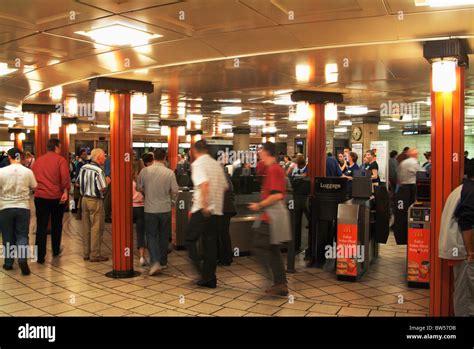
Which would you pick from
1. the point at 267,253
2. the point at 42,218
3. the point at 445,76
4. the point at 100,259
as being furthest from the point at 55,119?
the point at 445,76

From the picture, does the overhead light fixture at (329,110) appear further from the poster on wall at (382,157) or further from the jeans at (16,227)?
the jeans at (16,227)

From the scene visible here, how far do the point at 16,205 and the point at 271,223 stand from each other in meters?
3.72

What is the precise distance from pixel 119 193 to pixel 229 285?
6.76 ft

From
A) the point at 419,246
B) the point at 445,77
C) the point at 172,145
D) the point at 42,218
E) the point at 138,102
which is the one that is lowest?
the point at 419,246

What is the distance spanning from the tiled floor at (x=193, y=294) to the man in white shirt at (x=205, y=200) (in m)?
0.66

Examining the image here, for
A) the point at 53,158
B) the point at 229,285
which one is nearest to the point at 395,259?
the point at 229,285

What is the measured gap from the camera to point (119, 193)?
6.57 m

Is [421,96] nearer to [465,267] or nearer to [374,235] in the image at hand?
[374,235]

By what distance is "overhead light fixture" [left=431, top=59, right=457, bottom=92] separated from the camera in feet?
15.1

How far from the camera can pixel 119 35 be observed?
4832 millimetres

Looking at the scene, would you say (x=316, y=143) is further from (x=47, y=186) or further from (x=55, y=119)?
(x=55, y=119)

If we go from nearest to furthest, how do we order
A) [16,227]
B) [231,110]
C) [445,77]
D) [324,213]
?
[445,77]
[16,227]
[324,213]
[231,110]

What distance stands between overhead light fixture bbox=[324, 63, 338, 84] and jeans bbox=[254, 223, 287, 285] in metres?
2.63

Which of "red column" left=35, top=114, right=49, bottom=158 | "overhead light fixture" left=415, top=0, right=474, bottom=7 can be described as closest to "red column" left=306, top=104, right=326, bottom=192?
"overhead light fixture" left=415, top=0, right=474, bottom=7
